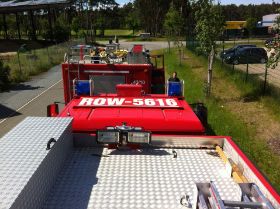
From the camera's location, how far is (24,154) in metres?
4.44

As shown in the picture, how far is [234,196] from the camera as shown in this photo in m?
4.75

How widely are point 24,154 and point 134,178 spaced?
159 cm

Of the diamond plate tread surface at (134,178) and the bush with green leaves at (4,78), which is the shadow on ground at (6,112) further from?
the diamond plate tread surface at (134,178)

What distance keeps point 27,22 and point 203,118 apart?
3923 inches

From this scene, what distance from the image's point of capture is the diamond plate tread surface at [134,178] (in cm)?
452

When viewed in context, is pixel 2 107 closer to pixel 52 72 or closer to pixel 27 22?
pixel 52 72

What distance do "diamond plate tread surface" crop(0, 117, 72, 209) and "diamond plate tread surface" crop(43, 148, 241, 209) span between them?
0.44 metres

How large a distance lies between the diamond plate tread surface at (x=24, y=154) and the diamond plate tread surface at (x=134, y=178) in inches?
17.4

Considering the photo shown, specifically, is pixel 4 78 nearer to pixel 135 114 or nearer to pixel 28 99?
pixel 28 99

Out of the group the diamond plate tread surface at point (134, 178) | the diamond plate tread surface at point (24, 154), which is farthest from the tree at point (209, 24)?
the diamond plate tread surface at point (24, 154)

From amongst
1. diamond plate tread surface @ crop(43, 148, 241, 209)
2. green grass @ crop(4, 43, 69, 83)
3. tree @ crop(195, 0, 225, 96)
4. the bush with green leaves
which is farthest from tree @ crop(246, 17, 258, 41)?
diamond plate tread surface @ crop(43, 148, 241, 209)

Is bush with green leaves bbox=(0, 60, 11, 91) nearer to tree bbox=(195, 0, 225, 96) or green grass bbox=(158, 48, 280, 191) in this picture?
green grass bbox=(158, 48, 280, 191)

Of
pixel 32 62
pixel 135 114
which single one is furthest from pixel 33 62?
pixel 135 114

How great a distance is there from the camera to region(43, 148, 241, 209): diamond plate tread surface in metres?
4.52
